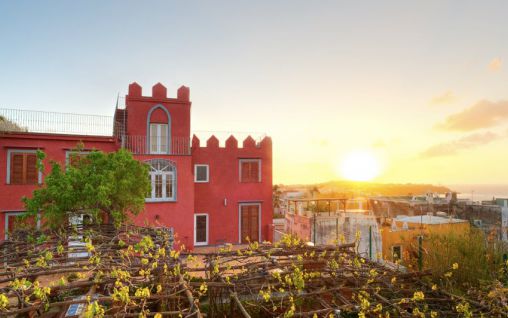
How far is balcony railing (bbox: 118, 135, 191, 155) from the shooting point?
15180mm

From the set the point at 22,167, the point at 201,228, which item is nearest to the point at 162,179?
the point at 201,228

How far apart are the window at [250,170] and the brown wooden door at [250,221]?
162cm

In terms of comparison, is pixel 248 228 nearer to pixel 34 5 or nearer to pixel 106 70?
pixel 106 70

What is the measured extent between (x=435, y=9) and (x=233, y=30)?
676 cm

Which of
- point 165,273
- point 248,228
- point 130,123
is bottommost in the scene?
point 248,228

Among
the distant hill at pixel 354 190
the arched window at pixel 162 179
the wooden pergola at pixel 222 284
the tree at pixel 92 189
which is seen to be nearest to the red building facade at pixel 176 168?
the arched window at pixel 162 179

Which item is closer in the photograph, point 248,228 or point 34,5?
point 34,5

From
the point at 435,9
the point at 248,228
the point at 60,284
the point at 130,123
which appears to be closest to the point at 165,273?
the point at 60,284

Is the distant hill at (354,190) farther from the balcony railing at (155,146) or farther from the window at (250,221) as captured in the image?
the balcony railing at (155,146)

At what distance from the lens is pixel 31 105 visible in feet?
47.0

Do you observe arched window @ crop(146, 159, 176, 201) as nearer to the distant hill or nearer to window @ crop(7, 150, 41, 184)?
window @ crop(7, 150, 41, 184)

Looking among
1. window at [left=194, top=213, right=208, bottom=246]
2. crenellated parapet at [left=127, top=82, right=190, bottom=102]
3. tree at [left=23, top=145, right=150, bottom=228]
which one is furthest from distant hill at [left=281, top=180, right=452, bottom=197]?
tree at [left=23, top=145, right=150, bottom=228]

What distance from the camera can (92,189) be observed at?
887 centimetres

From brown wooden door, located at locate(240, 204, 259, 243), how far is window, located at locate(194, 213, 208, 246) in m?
2.12
